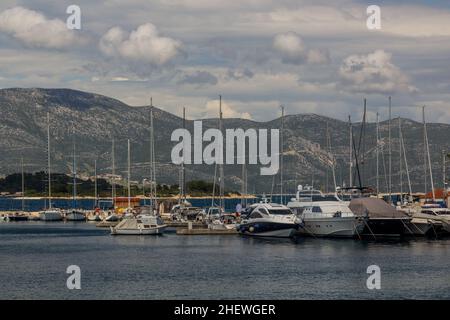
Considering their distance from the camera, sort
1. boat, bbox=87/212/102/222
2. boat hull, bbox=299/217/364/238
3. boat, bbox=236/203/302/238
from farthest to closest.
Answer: boat, bbox=87/212/102/222
boat, bbox=236/203/302/238
boat hull, bbox=299/217/364/238

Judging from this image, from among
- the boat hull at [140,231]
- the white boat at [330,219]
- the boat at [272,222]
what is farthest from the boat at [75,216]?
the white boat at [330,219]

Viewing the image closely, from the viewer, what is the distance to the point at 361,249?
314ft

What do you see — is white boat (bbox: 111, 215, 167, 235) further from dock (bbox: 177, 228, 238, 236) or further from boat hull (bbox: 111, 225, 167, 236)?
dock (bbox: 177, 228, 238, 236)

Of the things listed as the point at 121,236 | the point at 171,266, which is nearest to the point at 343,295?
the point at 171,266

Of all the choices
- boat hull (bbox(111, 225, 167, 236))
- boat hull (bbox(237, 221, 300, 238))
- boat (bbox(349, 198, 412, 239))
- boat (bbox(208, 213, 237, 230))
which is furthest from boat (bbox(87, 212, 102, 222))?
boat (bbox(349, 198, 412, 239))

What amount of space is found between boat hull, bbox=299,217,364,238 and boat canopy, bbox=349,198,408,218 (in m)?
1.35

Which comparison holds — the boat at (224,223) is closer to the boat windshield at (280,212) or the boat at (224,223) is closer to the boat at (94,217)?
the boat windshield at (280,212)

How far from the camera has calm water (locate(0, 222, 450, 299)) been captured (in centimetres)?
6281

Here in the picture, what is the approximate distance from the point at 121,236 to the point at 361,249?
38.1 metres

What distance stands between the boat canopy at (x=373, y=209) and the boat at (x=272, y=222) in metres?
6.94

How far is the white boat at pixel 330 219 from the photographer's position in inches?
4291

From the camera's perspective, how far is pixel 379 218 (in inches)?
4345
